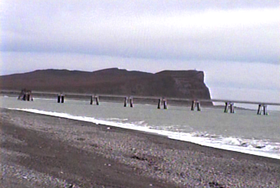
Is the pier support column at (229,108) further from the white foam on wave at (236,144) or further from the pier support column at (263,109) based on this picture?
the white foam on wave at (236,144)

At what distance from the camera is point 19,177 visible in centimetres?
643

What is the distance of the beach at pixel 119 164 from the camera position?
6598 millimetres

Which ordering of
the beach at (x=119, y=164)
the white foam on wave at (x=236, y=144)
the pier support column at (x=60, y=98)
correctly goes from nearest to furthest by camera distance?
the beach at (x=119, y=164)
the white foam on wave at (x=236, y=144)
the pier support column at (x=60, y=98)

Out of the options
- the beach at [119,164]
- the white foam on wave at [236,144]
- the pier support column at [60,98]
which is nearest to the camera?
the beach at [119,164]

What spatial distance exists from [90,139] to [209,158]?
134 inches

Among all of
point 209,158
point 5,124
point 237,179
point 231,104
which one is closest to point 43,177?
point 237,179

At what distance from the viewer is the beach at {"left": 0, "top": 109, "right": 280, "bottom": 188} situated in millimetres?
6598

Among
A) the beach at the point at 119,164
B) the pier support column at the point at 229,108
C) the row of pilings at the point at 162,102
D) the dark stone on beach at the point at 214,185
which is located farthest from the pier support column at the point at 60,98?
the dark stone on beach at the point at 214,185

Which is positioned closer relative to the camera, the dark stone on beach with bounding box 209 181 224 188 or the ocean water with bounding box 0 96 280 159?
the dark stone on beach with bounding box 209 181 224 188

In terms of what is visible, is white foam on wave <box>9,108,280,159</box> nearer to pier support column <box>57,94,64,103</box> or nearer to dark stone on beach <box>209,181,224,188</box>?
dark stone on beach <box>209,181,224,188</box>

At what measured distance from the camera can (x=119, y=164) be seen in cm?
790

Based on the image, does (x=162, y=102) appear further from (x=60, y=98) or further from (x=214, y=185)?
(x=214, y=185)

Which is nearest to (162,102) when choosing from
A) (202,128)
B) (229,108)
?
(229,108)

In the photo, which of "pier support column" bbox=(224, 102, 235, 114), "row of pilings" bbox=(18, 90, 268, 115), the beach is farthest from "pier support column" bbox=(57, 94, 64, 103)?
the beach
